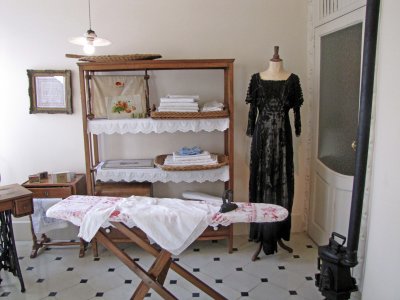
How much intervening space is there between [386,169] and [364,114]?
537 millimetres

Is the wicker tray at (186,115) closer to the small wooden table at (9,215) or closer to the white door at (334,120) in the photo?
the white door at (334,120)

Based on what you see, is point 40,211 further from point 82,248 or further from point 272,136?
point 272,136

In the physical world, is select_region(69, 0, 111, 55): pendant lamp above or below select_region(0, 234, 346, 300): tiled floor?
above

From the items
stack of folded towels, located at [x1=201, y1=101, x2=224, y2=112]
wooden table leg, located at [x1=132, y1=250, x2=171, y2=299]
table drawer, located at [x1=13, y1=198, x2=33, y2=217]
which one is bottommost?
wooden table leg, located at [x1=132, y1=250, x2=171, y2=299]

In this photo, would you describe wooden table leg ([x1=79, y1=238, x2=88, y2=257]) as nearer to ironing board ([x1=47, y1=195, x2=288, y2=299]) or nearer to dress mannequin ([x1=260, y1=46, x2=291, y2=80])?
ironing board ([x1=47, y1=195, x2=288, y2=299])

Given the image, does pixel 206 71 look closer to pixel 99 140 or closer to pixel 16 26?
pixel 99 140

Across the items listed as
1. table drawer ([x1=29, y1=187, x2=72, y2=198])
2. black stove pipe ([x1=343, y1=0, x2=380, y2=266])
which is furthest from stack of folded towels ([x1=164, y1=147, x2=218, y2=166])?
black stove pipe ([x1=343, y1=0, x2=380, y2=266])

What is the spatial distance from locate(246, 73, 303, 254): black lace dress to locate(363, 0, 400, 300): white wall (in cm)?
89

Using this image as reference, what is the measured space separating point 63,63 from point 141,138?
3.38ft

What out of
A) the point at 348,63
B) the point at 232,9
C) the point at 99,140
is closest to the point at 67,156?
the point at 99,140

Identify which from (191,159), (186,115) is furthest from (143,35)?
(191,159)

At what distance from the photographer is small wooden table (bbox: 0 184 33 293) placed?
→ 8.09 ft

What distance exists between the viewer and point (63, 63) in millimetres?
3217

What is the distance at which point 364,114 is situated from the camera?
158 centimetres
